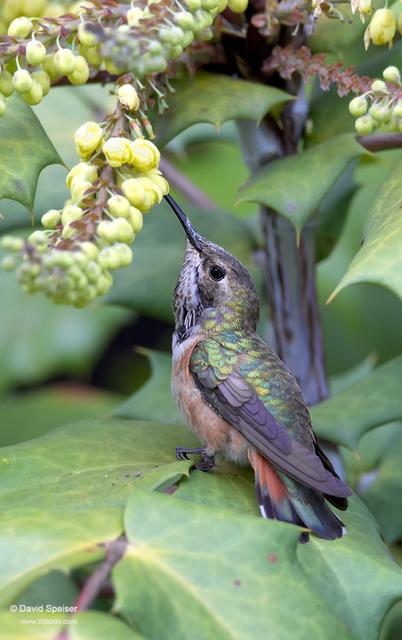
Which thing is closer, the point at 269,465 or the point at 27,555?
the point at 27,555

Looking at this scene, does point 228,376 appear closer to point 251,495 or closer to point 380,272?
point 251,495

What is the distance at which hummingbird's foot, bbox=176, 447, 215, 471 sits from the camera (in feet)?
4.93

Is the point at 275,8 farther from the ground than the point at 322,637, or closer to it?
farther from the ground

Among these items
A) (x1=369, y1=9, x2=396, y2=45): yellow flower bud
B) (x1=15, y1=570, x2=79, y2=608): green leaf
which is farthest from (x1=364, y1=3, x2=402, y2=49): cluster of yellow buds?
(x1=15, y1=570, x2=79, y2=608): green leaf

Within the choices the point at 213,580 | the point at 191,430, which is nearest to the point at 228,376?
the point at 191,430

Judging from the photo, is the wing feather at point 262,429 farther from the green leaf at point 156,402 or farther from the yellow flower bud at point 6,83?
the yellow flower bud at point 6,83

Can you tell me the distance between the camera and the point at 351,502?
154cm

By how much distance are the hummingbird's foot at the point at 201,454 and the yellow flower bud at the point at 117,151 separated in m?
0.49

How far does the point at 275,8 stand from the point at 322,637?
34.6 inches

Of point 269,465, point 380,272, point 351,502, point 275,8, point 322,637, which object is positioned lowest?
point 351,502

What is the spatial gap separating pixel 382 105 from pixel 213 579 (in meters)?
0.67

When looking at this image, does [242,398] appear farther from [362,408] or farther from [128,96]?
[128,96]

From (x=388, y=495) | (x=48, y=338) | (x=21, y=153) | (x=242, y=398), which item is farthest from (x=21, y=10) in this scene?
(x=48, y=338)

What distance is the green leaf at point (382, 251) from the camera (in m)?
1.16
